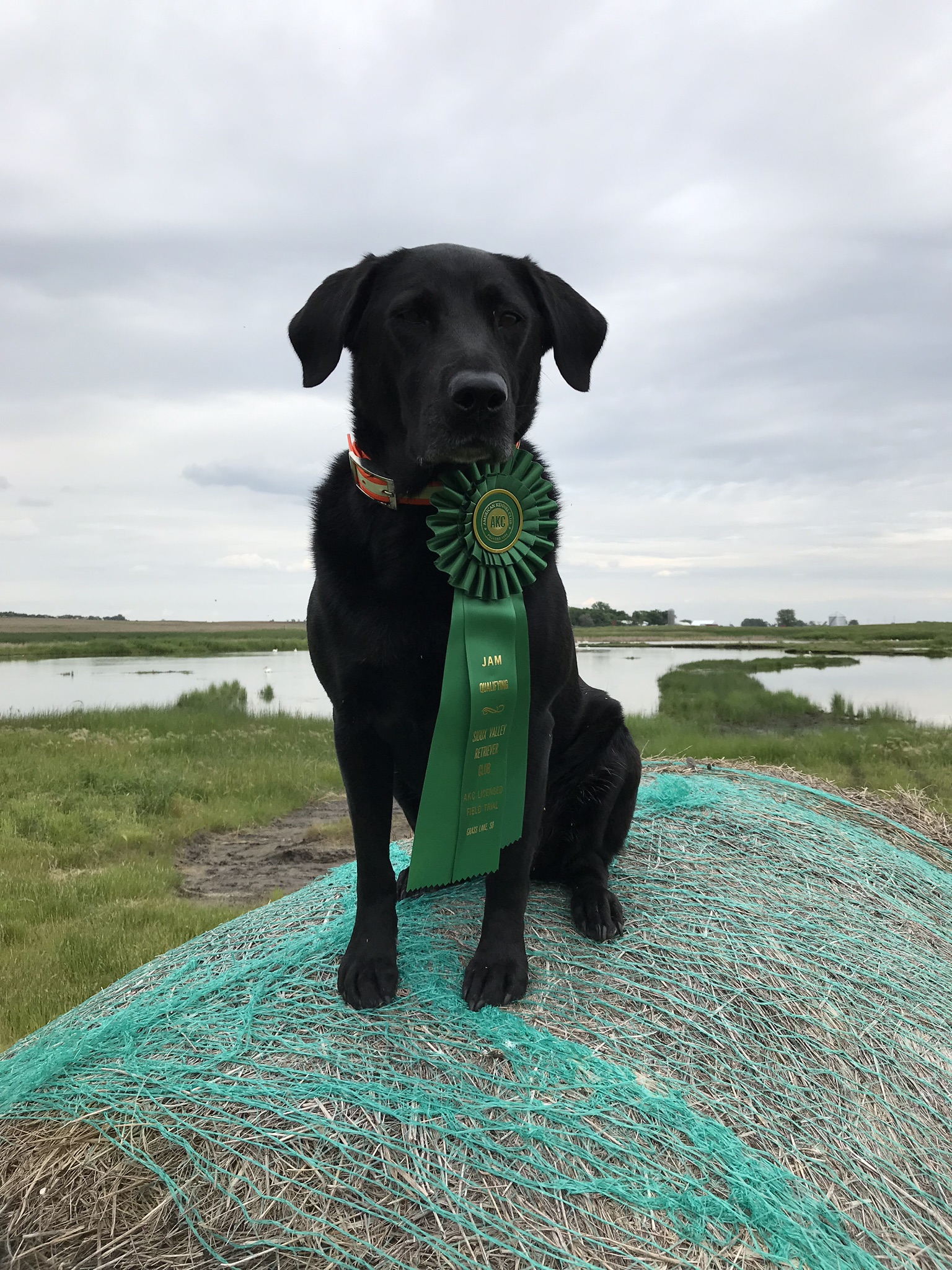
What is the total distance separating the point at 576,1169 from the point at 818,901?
174cm

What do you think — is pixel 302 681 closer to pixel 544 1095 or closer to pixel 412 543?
pixel 412 543

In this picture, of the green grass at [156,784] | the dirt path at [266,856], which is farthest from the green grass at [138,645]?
the dirt path at [266,856]

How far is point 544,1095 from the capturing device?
196 centimetres

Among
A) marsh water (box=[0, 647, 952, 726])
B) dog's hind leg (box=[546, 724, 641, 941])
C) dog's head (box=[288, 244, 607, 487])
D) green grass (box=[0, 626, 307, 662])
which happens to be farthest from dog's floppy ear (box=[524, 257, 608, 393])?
green grass (box=[0, 626, 307, 662])

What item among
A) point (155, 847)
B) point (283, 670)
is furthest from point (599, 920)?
point (283, 670)

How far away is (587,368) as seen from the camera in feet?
9.59

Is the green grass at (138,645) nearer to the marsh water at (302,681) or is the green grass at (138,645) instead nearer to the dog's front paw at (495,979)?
the marsh water at (302,681)

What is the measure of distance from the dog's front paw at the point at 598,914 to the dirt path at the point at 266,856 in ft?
12.0

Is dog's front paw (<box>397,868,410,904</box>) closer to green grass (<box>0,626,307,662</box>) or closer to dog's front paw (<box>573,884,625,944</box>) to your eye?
dog's front paw (<box>573,884,625,944</box>)

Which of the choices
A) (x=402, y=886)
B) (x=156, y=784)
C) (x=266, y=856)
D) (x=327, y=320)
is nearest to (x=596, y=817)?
(x=402, y=886)

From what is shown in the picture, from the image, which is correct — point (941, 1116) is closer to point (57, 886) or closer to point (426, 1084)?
point (426, 1084)

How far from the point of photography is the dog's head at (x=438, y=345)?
7.79ft

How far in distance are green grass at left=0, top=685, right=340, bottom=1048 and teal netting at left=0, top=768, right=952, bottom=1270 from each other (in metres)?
1.95

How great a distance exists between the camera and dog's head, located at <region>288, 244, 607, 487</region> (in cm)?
237
